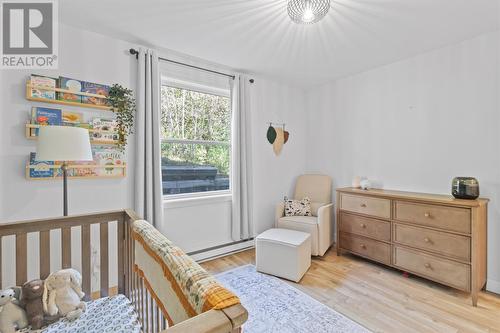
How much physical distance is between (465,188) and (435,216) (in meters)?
0.36

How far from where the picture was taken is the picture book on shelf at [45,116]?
6.29 feet

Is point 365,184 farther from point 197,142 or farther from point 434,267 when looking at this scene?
point 197,142

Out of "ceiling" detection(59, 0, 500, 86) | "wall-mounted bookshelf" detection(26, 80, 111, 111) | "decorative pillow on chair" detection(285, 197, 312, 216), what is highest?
"ceiling" detection(59, 0, 500, 86)

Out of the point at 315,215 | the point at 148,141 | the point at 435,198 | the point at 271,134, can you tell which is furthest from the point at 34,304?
the point at 435,198

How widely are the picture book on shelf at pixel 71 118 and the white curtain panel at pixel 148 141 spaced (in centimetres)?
46

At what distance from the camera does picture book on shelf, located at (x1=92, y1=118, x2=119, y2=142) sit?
7.16 ft

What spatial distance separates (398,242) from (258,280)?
59.1 inches

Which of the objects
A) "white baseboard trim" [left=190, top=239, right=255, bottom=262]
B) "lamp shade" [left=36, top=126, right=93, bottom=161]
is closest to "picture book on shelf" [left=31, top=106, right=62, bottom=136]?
"lamp shade" [left=36, top=126, right=93, bottom=161]

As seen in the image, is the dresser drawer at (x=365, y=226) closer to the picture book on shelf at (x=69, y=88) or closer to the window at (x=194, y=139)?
the window at (x=194, y=139)

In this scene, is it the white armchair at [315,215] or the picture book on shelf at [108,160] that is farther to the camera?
the white armchair at [315,215]

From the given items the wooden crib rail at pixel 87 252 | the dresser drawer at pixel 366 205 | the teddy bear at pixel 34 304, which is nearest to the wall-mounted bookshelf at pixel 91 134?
the wooden crib rail at pixel 87 252

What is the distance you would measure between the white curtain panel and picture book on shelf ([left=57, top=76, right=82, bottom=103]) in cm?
49

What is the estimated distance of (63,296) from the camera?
51.3 inches

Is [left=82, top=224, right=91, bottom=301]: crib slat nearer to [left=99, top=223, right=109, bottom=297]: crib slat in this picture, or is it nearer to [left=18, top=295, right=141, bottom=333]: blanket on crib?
[left=99, top=223, right=109, bottom=297]: crib slat
